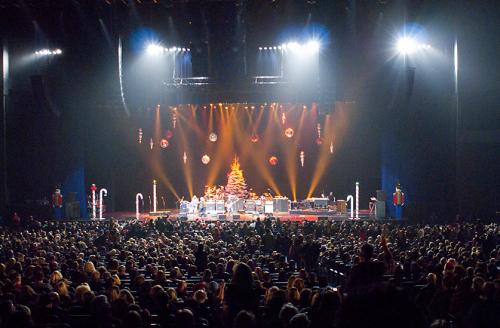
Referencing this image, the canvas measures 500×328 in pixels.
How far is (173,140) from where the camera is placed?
3988 centimetres

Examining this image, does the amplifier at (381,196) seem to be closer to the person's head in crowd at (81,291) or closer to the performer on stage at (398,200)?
the performer on stage at (398,200)

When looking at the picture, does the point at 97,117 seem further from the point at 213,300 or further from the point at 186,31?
the point at 213,300

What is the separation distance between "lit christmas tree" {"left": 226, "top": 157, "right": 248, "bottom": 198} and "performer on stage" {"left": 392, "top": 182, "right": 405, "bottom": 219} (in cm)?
1065

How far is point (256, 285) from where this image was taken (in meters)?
9.22

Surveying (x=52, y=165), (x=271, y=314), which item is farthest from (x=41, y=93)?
(x=271, y=314)

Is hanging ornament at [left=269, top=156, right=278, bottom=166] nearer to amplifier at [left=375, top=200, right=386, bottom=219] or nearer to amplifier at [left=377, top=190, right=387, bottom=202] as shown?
amplifier at [left=377, top=190, right=387, bottom=202]

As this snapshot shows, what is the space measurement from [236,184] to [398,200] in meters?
11.5

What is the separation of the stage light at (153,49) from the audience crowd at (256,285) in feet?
46.6

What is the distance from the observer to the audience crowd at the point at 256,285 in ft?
17.2

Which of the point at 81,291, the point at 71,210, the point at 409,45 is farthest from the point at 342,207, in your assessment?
the point at 81,291

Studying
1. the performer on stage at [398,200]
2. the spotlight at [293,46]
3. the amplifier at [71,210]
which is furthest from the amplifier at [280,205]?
the amplifier at [71,210]

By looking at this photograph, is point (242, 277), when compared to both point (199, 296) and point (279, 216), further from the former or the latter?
point (279, 216)

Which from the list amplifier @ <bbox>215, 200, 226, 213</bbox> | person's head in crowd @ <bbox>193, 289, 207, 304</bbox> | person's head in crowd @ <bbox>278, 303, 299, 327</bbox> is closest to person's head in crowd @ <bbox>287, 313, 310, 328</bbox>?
person's head in crowd @ <bbox>278, 303, 299, 327</bbox>

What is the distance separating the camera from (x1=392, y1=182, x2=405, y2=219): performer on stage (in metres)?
29.2
